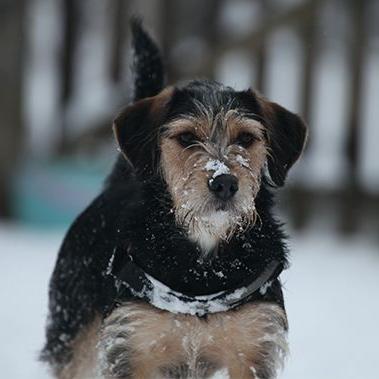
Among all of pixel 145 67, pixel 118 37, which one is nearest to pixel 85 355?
pixel 145 67

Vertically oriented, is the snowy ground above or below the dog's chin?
below

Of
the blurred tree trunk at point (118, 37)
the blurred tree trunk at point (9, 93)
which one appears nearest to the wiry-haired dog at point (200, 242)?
the blurred tree trunk at point (9, 93)

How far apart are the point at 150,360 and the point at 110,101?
5732 millimetres

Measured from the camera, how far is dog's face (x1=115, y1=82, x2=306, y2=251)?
3.74 meters

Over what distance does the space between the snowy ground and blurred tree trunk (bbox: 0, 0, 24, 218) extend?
585mm

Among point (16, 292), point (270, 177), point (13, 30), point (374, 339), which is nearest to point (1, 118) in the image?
point (13, 30)

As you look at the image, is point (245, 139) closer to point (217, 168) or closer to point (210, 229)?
point (217, 168)

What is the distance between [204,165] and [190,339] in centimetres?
73

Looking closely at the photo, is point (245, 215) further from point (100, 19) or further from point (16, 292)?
point (100, 19)

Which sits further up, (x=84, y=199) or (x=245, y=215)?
(x=245, y=215)

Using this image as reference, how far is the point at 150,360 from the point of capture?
3871mm

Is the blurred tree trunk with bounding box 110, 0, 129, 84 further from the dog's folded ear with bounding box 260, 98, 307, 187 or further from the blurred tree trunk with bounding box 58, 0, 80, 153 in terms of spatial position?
the dog's folded ear with bounding box 260, 98, 307, 187

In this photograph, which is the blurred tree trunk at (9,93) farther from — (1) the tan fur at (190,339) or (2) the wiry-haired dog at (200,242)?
(1) the tan fur at (190,339)

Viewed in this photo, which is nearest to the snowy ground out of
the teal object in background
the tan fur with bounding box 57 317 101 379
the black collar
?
the teal object in background
